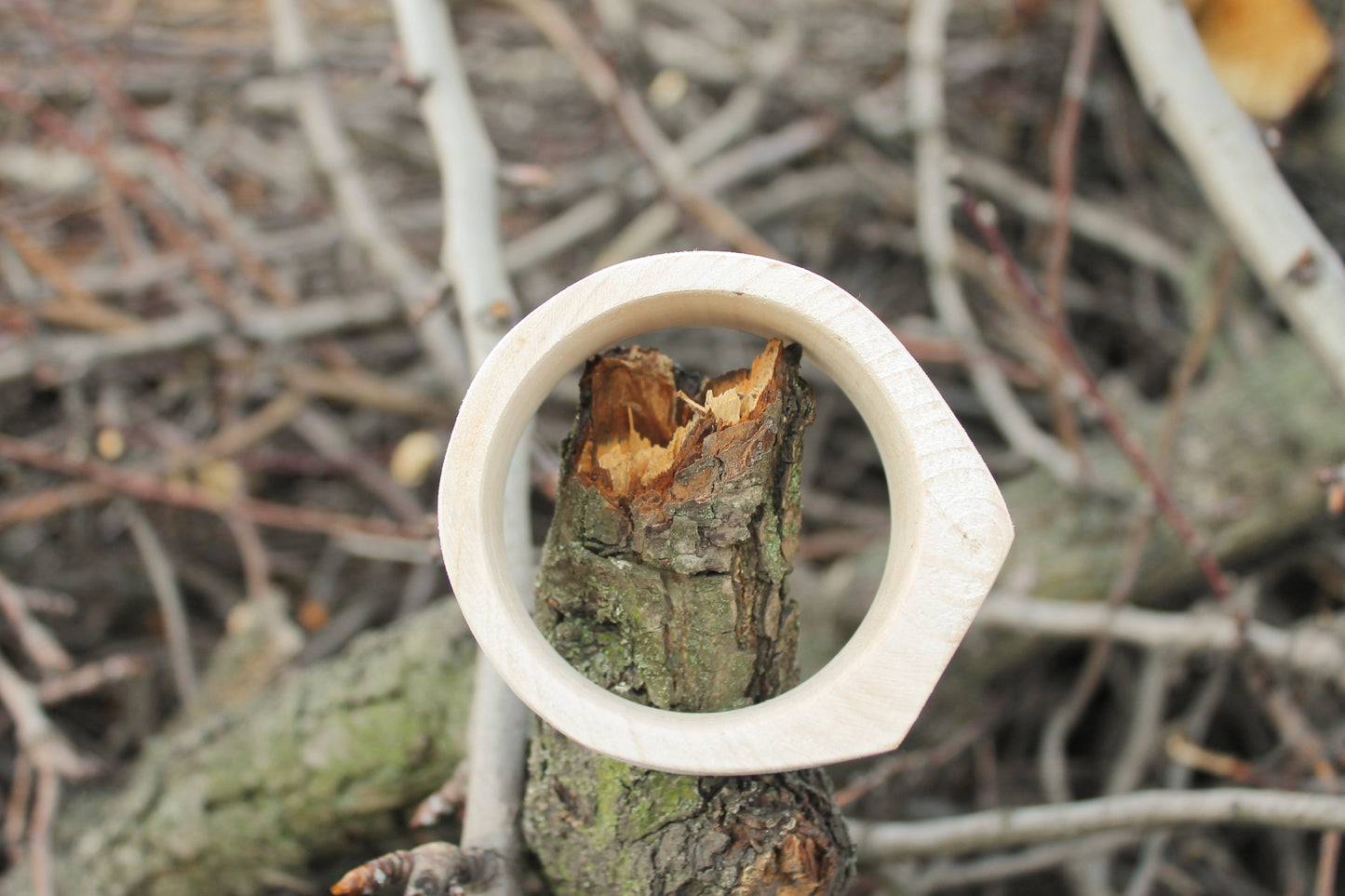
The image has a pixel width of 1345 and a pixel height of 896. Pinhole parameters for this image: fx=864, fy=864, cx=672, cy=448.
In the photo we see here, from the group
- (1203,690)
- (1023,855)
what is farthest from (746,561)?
(1203,690)

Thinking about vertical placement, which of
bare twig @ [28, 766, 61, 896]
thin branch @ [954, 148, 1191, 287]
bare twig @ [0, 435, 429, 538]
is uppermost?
thin branch @ [954, 148, 1191, 287]

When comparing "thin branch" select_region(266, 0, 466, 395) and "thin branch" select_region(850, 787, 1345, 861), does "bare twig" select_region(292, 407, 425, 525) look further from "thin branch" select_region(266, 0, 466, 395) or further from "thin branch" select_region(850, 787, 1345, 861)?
"thin branch" select_region(850, 787, 1345, 861)

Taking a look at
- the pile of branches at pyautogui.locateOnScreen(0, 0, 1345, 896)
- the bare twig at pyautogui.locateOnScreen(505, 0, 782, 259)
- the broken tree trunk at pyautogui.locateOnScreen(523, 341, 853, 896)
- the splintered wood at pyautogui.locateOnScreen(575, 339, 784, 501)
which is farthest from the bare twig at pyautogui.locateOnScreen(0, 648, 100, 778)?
the bare twig at pyautogui.locateOnScreen(505, 0, 782, 259)

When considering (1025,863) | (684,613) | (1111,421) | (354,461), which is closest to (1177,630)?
(1111,421)

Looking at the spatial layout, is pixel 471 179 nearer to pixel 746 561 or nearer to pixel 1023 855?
pixel 746 561

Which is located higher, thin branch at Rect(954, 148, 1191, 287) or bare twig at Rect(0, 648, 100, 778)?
thin branch at Rect(954, 148, 1191, 287)

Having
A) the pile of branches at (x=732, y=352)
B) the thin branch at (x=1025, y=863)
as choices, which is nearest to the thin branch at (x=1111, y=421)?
the pile of branches at (x=732, y=352)
